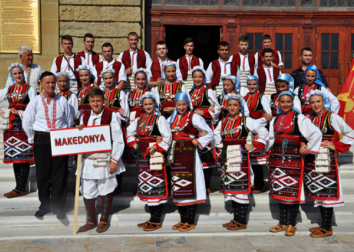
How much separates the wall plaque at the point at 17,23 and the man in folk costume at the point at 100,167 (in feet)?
16.1

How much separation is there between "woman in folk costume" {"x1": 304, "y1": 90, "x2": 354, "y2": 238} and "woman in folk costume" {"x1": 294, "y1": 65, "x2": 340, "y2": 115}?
103cm

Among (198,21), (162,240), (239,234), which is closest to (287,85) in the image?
(239,234)

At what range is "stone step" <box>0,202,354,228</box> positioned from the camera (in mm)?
5219

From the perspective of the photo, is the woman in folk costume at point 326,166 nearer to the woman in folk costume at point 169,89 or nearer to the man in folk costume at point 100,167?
the woman in folk costume at point 169,89

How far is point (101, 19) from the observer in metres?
9.12

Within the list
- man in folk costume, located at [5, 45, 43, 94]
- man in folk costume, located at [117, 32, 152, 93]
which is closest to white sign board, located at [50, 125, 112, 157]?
man in folk costume, located at [5, 45, 43, 94]

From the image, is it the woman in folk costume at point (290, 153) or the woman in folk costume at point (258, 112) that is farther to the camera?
the woman in folk costume at point (258, 112)

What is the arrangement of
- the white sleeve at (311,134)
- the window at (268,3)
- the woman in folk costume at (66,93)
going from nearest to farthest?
the white sleeve at (311,134) → the woman in folk costume at (66,93) → the window at (268,3)

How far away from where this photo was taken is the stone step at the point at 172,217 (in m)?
5.22

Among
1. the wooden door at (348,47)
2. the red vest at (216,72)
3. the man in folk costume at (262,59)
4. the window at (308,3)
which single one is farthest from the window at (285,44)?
the red vest at (216,72)

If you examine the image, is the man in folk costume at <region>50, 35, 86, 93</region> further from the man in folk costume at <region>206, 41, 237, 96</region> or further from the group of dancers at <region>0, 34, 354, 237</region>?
the man in folk costume at <region>206, 41, 237, 96</region>

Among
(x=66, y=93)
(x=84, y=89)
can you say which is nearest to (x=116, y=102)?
(x=84, y=89)

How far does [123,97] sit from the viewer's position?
19.3 ft

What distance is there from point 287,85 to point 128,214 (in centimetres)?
287
